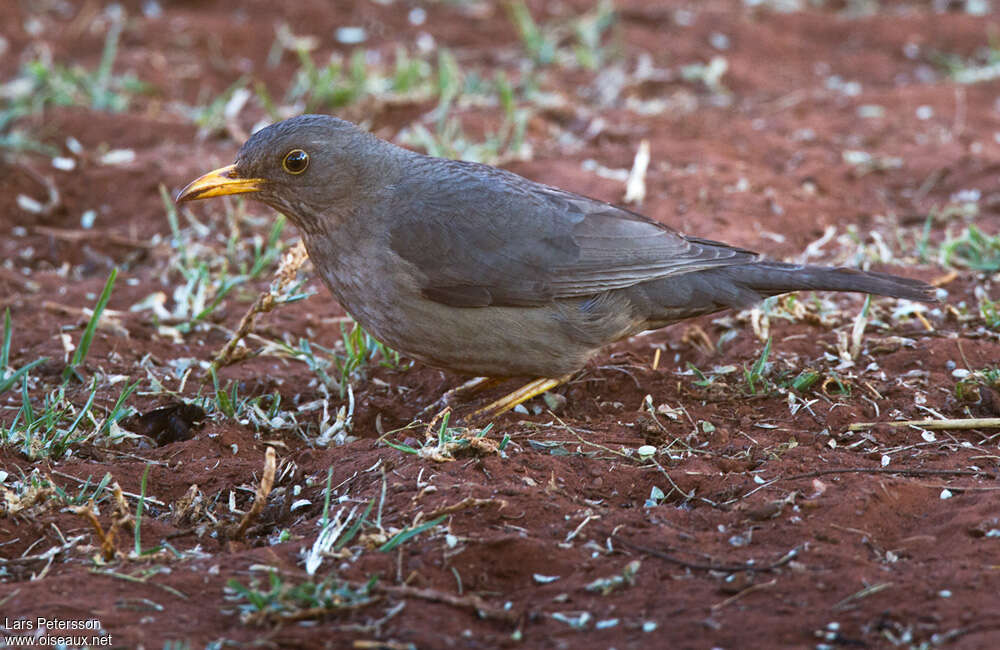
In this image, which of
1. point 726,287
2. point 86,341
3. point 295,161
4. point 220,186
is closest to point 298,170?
point 295,161

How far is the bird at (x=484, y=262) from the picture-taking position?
502 cm

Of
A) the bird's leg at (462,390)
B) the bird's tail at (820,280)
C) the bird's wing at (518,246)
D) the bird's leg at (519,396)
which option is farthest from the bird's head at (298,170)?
the bird's tail at (820,280)

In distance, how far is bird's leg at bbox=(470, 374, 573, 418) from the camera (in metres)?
5.12

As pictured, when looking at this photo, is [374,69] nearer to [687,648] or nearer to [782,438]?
[782,438]

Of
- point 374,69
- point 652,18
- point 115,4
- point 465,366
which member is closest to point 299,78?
point 374,69

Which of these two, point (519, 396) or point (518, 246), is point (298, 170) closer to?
point (518, 246)

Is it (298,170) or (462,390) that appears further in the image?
(462,390)

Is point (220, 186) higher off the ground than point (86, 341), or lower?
higher

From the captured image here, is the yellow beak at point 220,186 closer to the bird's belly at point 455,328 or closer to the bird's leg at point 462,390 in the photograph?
→ the bird's belly at point 455,328

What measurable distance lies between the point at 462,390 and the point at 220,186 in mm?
1432

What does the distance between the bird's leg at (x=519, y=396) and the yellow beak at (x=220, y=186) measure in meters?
1.44

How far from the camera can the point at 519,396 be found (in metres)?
5.23

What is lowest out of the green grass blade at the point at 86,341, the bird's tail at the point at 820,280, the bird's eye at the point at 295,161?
the green grass blade at the point at 86,341

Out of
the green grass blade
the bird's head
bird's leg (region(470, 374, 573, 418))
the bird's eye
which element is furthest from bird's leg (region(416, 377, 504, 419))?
the green grass blade
